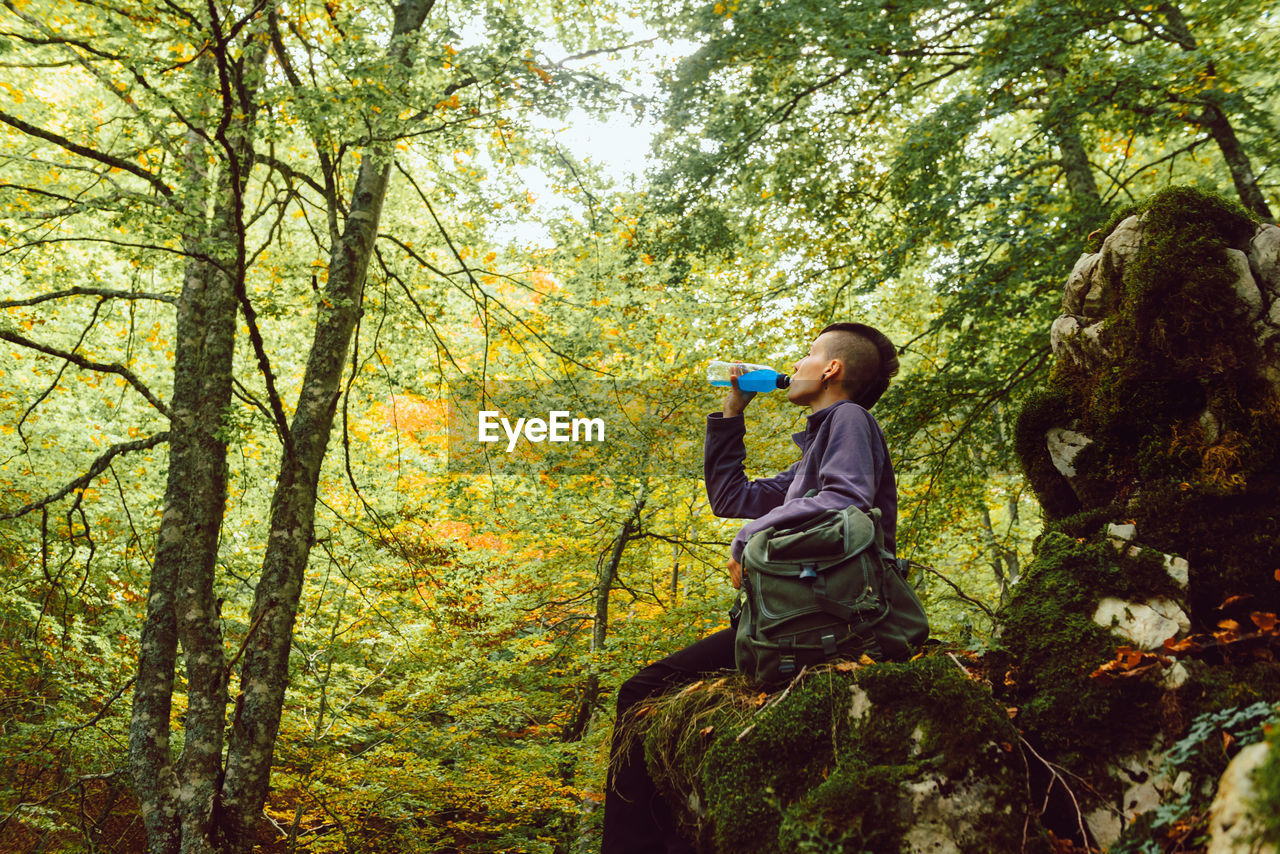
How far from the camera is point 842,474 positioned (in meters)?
2.24

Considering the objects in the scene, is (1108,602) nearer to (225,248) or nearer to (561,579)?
(225,248)

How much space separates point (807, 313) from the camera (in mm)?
7543

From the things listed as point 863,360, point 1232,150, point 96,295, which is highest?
point 1232,150

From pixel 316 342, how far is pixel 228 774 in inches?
120

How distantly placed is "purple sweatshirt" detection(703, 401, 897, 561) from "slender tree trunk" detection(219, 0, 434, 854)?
328cm

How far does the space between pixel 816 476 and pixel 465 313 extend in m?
8.26

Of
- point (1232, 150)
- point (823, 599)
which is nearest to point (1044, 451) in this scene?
point (823, 599)

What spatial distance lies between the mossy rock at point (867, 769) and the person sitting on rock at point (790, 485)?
0.29 metres

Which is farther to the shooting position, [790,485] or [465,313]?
[465,313]

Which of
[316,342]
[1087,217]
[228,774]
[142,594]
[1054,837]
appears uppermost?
[1087,217]

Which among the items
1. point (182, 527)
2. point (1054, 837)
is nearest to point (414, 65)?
point (182, 527)

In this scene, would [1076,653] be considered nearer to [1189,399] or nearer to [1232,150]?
[1189,399]

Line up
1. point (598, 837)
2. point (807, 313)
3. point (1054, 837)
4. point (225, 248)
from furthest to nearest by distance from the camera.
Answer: point (807, 313), point (598, 837), point (225, 248), point (1054, 837)

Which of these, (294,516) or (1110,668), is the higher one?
(294,516)
